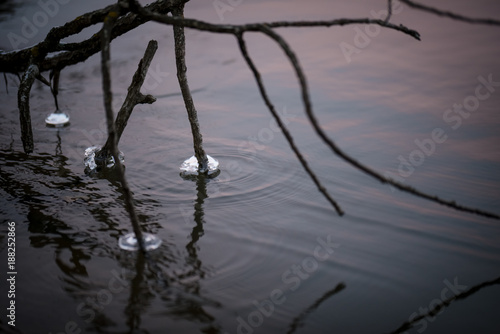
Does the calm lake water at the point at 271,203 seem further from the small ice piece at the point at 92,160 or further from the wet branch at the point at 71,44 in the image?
the wet branch at the point at 71,44

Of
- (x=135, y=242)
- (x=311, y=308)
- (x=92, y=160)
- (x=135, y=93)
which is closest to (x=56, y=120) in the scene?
(x=92, y=160)

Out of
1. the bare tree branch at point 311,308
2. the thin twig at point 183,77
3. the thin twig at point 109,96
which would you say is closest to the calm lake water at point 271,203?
the bare tree branch at point 311,308

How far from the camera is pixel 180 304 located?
75.5 inches

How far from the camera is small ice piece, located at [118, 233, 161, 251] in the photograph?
7.24 ft

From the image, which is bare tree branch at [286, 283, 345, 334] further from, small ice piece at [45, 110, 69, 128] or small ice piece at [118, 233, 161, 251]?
small ice piece at [45, 110, 69, 128]

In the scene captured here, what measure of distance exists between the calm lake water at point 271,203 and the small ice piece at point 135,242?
4 cm

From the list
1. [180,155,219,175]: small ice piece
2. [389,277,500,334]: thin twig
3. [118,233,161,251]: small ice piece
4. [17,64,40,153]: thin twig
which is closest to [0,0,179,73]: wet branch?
[17,64,40,153]: thin twig

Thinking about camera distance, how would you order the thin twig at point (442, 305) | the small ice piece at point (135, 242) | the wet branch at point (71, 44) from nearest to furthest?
the thin twig at point (442, 305), the small ice piece at point (135, 242), the wet branch at point (71, 44)

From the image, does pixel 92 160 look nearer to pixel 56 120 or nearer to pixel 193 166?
pixel 193 166

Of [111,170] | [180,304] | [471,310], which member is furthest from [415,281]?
[111,170]

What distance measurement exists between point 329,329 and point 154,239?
90 cm

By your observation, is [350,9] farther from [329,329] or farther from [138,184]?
[329,329]

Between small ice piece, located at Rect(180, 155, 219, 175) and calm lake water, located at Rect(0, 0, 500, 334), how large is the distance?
70 millimetres

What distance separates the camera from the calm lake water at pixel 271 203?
1913mm
